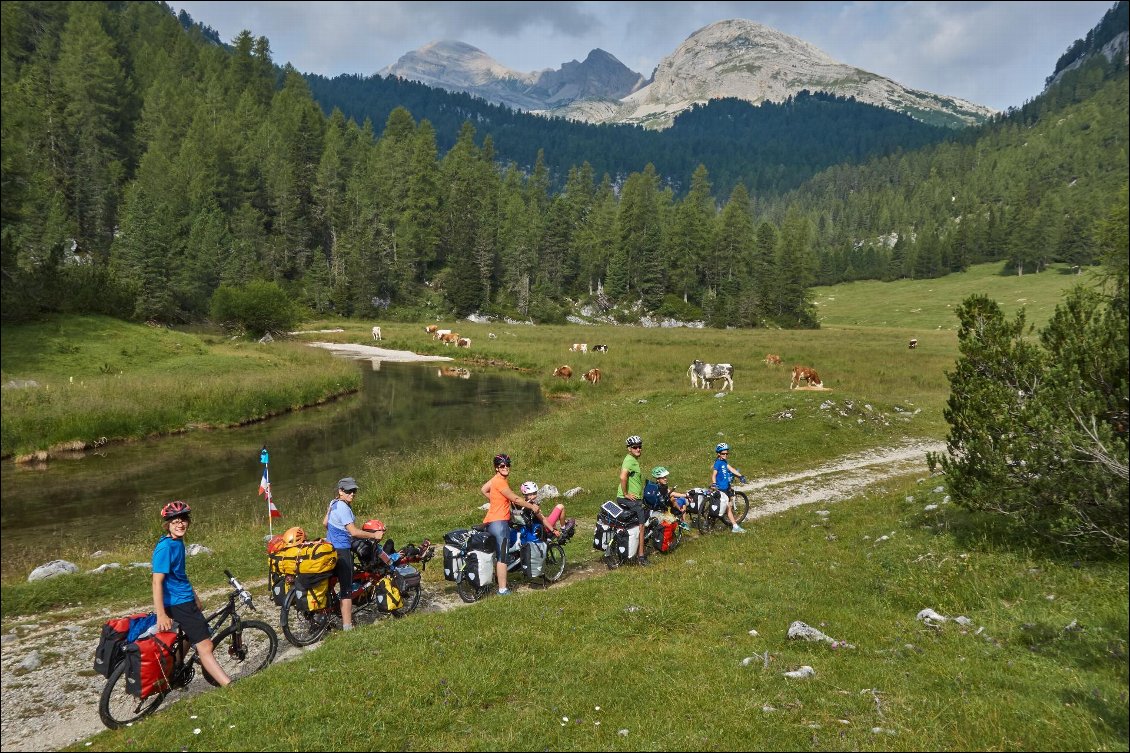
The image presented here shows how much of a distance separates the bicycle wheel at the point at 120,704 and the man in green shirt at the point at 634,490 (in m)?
8.56

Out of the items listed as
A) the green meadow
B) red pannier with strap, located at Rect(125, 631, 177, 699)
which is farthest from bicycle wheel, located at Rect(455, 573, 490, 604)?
red pannier with strap, located at Rect(125, 631, 177, 699)

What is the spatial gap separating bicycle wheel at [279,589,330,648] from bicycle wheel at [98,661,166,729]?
5.92ft

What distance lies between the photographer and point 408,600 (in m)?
10.9

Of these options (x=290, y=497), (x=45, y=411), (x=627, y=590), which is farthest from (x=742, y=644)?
(x=45, y=411)

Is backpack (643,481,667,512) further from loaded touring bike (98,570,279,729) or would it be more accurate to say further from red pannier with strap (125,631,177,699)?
red pannier with strap (125,631,177,699)

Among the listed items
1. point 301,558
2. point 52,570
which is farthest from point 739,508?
point 52,570

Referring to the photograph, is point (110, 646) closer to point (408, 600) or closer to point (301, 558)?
point (301, 558)

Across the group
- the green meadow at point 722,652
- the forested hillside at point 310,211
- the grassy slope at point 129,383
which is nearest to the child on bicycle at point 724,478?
the green meadow at point 722,652

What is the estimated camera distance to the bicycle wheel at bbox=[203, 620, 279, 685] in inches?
339

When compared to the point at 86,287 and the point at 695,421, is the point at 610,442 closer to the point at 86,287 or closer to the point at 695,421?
the point at 695,421

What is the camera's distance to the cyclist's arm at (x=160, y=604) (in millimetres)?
7492

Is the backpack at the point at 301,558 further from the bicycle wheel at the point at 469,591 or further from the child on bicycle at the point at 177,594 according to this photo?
the bicycle wheel at the point at 469,591

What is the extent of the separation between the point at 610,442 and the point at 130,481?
65.5 ft

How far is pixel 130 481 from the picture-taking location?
75.2 ft
